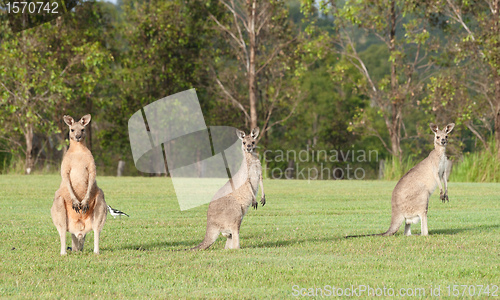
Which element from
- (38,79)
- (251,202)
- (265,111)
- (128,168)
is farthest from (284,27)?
(251,202)

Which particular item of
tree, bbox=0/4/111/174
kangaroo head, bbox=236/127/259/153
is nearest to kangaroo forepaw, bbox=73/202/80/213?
kangaroo head, bbox=236/127/259/153

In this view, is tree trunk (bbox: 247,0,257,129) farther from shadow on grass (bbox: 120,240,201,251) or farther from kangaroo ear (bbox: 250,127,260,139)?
kangaroo ear (bbox: 250,127,260,139)

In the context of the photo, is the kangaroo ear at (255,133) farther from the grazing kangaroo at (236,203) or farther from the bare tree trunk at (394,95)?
the bare tree trunk at (394,95)

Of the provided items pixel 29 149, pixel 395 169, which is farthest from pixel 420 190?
pixel 29 149

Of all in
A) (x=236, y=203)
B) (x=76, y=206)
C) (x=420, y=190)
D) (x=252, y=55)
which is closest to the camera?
(x=76, y=206)

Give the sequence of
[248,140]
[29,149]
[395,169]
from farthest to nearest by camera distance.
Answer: [29,149] < [395,169] < [248,140]

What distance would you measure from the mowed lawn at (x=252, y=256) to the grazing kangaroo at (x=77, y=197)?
14.8 inches

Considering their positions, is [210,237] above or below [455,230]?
above

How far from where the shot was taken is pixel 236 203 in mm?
8281

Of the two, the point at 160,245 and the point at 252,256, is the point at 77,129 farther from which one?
the point at 252,256

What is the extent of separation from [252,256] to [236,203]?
29.4 inches

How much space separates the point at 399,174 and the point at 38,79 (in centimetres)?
1706

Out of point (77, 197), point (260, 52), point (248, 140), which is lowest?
point (77, 197)

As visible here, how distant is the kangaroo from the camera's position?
9.45 meters
